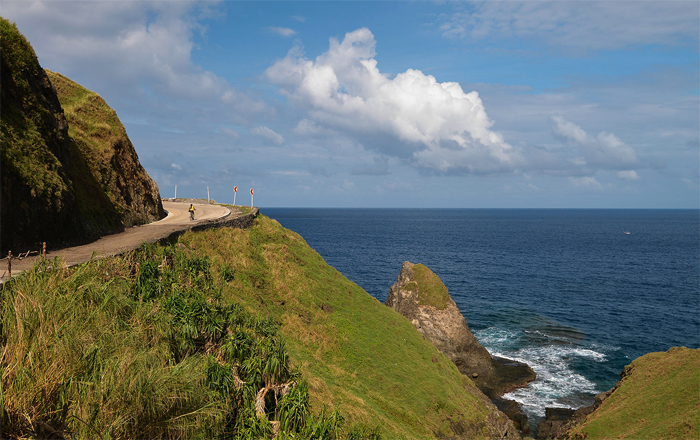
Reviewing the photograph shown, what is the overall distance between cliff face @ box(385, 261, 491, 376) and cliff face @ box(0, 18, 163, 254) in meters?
34.9

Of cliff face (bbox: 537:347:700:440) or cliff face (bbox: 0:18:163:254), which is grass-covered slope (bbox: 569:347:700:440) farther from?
cliff face (bbox: 0:18:163:254)

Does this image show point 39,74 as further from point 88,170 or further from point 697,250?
point 697,250

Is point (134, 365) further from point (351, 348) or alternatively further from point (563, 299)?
point (563, 299)

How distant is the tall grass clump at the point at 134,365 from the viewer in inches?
286

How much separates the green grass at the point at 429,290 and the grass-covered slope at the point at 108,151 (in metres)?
33.2

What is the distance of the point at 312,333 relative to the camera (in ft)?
92.2

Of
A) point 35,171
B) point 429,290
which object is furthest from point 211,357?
point 429,290

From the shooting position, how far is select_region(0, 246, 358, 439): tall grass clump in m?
7.27

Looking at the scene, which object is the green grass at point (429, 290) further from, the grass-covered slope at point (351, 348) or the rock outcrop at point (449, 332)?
the grass-covered slope at point (351, 348)

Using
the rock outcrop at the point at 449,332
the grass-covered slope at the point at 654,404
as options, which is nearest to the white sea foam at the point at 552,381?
the rock outcrop at the point at 449,332

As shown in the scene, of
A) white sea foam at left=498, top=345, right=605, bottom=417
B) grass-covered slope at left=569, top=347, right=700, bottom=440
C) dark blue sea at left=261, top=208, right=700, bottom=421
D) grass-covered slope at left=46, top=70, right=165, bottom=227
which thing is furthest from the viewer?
dark blue sea at left=261, top=208, right=700, bottom=421

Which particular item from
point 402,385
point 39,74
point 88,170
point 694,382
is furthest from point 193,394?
point 694,382

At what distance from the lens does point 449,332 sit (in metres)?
48.8

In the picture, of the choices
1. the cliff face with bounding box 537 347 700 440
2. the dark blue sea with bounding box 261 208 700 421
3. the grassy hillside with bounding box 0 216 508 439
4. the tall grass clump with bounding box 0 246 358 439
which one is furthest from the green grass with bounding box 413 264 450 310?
the tall grass clump with bounding box 0 246 358 439
